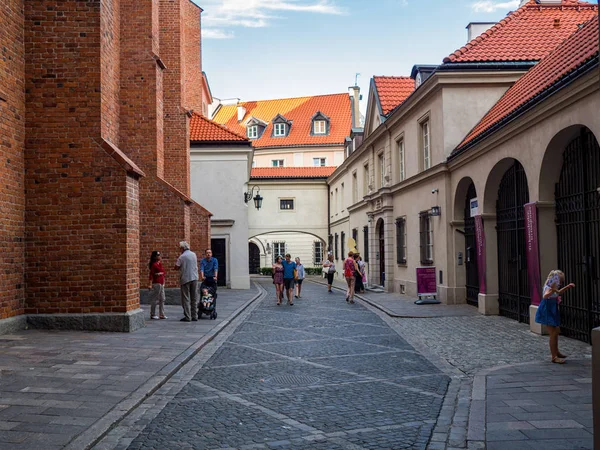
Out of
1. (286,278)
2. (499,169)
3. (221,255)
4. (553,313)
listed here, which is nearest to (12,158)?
(553,313)

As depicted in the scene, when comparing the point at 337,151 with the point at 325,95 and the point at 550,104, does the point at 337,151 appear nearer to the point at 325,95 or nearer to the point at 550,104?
the point at 325,95

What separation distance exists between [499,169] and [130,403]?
36.2 feet

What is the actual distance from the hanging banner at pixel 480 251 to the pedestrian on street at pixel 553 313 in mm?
6426

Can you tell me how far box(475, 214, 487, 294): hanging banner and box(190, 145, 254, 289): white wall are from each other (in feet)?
50.9

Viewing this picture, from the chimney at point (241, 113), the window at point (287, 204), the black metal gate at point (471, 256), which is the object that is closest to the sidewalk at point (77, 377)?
→ the black metal gate at point (471, 256)

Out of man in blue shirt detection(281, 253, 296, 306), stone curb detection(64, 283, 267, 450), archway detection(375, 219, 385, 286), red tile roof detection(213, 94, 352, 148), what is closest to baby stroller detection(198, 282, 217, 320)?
stone curb detection(64, 283, 267, 450)

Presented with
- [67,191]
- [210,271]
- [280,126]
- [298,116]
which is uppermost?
[298,116]

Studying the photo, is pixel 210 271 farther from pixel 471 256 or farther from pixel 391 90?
pixel 391 90

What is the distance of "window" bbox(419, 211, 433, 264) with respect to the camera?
20281 mm

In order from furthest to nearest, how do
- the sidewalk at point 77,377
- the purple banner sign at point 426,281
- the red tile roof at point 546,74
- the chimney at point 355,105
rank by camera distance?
the chimney at point 355,105, the purple banner sign at point 426,281, the red tile roof at point 546,74, the sidewalk at point 77,377

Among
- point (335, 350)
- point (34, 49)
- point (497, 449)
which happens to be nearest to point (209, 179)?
point (34, 49)

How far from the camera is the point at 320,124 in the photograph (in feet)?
195

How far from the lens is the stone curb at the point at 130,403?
5.14 m

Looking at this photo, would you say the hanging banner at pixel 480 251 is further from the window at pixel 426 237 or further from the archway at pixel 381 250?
the archway at pixel 381 250
